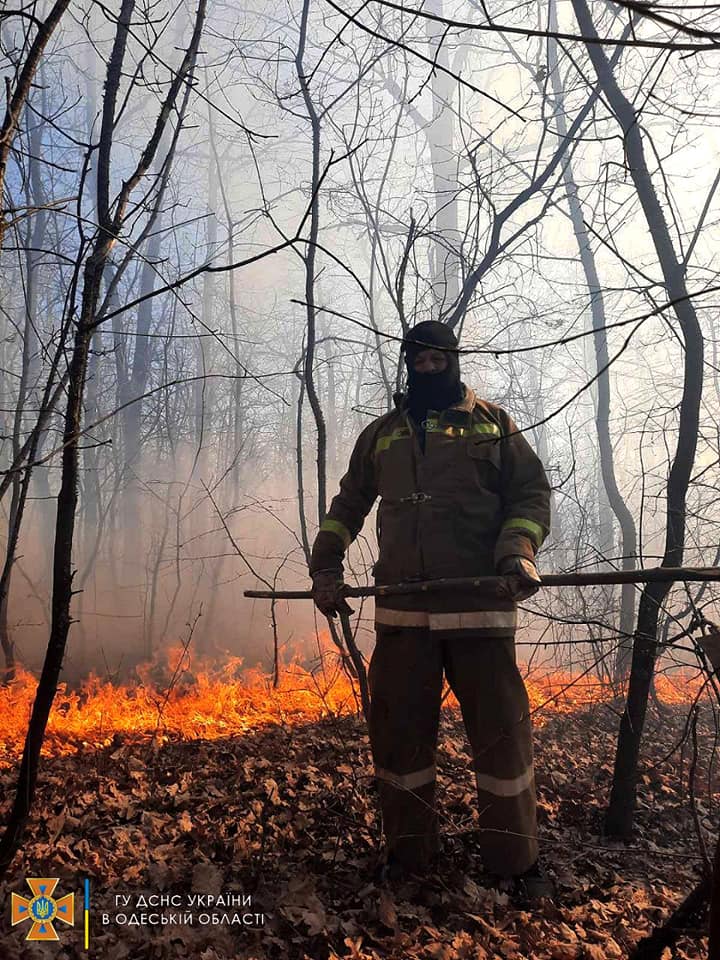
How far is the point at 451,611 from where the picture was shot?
2.94m

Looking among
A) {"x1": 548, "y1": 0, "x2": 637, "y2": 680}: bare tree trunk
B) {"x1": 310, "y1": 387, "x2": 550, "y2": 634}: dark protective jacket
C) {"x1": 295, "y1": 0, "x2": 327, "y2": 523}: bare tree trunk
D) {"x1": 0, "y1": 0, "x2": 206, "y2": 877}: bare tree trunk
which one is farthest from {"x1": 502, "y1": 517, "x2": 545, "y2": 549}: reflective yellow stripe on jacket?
{"x1": 548, "y1": 0, "x2": 637, "y2": 680}: bare tree trunk

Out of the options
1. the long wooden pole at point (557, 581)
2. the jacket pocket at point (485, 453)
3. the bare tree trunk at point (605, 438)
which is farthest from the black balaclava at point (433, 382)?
the bare tree trunk at point (605, 438)

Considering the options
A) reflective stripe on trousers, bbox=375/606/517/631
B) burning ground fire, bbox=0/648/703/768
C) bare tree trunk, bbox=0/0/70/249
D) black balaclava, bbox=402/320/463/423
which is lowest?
burning ground fire, bbox=0/648/703/768

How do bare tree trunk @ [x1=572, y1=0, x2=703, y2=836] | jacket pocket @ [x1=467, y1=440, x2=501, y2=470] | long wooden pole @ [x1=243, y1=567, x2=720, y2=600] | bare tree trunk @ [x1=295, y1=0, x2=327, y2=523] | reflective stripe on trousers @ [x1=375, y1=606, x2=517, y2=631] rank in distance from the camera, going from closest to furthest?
long wooden pole @ [x1=243, y1=567, x2=720, y2=600] < reflective stripe on trousers @ [x1=375, y1=606, x2=517, y2=631] < jacket pocket @ [x1=467, y1=440, x2=501, y2=470] < bare tree trunk @ [x1=572, y1=0, x2=703, y2=836] < bare tree trunk @ [x1=295, y1=0, x2=327, y2=523]

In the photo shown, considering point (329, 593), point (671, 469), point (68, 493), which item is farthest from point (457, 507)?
point (671, 469)

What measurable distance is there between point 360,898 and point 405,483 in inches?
79.4

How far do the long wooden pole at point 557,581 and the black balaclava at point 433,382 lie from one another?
0.95m

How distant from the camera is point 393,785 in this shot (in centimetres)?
298

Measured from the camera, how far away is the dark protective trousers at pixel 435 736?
9.25ft

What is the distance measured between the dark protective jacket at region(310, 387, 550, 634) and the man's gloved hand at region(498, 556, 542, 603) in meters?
0.05

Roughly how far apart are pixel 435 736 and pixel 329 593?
917mm

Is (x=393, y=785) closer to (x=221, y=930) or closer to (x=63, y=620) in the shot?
(x=221, y=930)

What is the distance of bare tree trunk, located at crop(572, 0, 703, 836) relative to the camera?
368 centimetres

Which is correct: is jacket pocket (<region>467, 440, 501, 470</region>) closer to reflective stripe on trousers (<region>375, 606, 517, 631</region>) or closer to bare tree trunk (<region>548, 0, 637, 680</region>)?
reflective stripe on trousers (<region>375, 606, 517, 631</region>)
